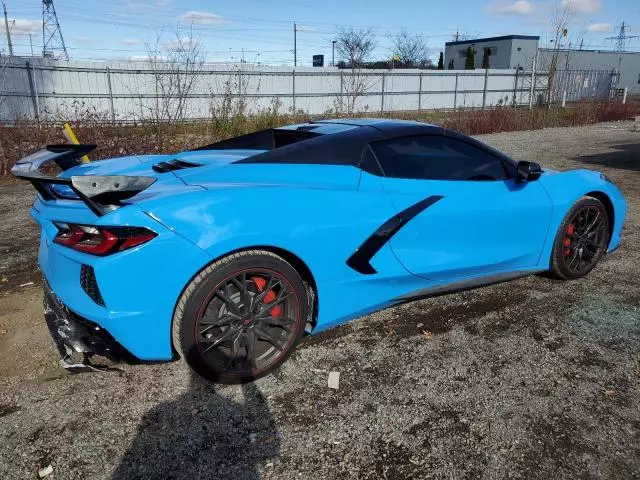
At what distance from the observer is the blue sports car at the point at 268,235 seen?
2400 millimetres

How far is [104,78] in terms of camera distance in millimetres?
21234

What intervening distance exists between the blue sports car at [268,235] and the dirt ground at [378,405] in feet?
0.82

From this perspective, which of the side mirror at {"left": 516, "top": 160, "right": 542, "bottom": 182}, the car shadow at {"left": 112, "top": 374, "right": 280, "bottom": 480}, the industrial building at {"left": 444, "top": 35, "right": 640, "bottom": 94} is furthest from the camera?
the industrial building at {"left": 444, "top": 35, "right": 640, "bottom": 94}

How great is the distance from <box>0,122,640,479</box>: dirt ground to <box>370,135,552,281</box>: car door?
45 centimetres

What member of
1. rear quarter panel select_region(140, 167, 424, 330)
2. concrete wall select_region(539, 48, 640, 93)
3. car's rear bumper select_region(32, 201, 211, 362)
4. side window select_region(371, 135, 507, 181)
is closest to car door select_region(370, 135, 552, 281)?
side window select_region(371, 135, 507, 181)

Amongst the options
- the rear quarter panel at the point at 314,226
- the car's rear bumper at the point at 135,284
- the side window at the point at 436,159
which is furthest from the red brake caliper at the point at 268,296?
the side window at the point at 436,159

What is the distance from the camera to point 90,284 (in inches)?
95.0

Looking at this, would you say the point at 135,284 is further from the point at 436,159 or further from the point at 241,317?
the point at 436,159

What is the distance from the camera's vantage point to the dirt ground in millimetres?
2219

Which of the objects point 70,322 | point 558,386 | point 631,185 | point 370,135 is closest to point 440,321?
point 558,386

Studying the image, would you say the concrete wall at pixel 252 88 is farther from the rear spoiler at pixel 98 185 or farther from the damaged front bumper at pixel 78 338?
the damaged front bumper at pixel 78 338

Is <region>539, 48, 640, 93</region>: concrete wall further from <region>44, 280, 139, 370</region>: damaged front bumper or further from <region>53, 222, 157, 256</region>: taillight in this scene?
<region>44, 280, 139, 370</region>: damaged front bumper

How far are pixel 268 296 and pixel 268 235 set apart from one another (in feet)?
1.25

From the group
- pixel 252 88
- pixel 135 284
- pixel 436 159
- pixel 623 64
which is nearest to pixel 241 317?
pixel 135 284
